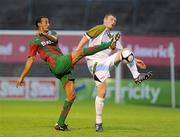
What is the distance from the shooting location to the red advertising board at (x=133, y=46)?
81.0 feet

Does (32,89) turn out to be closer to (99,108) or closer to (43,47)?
(43,47)

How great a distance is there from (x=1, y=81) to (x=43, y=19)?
13309mm

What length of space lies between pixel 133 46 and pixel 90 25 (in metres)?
5.18

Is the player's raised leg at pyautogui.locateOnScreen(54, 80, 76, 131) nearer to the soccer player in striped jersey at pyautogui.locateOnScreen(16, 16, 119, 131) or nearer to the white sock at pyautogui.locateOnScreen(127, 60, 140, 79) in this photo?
the soccer player in striped jersey at pyautogui.locateOnScreen(16, 16, 119, 131)

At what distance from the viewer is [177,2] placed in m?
31.7

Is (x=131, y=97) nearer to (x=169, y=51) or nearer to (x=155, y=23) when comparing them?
(x=169, y=51)

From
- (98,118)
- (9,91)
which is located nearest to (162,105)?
(9,91)

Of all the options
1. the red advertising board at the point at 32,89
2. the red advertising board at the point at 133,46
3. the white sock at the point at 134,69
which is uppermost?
the red advertising board at the point at 133,46

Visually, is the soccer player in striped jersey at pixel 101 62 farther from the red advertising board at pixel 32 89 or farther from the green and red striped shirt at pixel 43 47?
the red advertising board at pixel 32 89

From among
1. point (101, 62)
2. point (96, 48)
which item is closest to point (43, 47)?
point (101, 62)

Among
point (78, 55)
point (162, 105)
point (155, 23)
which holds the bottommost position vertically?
point (162, 105)

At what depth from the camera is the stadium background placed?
24703mm

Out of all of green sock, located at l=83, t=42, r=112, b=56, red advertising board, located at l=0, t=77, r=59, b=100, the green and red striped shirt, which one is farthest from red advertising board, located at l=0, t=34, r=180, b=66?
green sock, located at l=83, t=42, r=112, b=56

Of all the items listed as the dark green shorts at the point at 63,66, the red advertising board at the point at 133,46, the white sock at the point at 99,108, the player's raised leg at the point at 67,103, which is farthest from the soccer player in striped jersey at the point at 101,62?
the red advertising board at the point at 133,46
